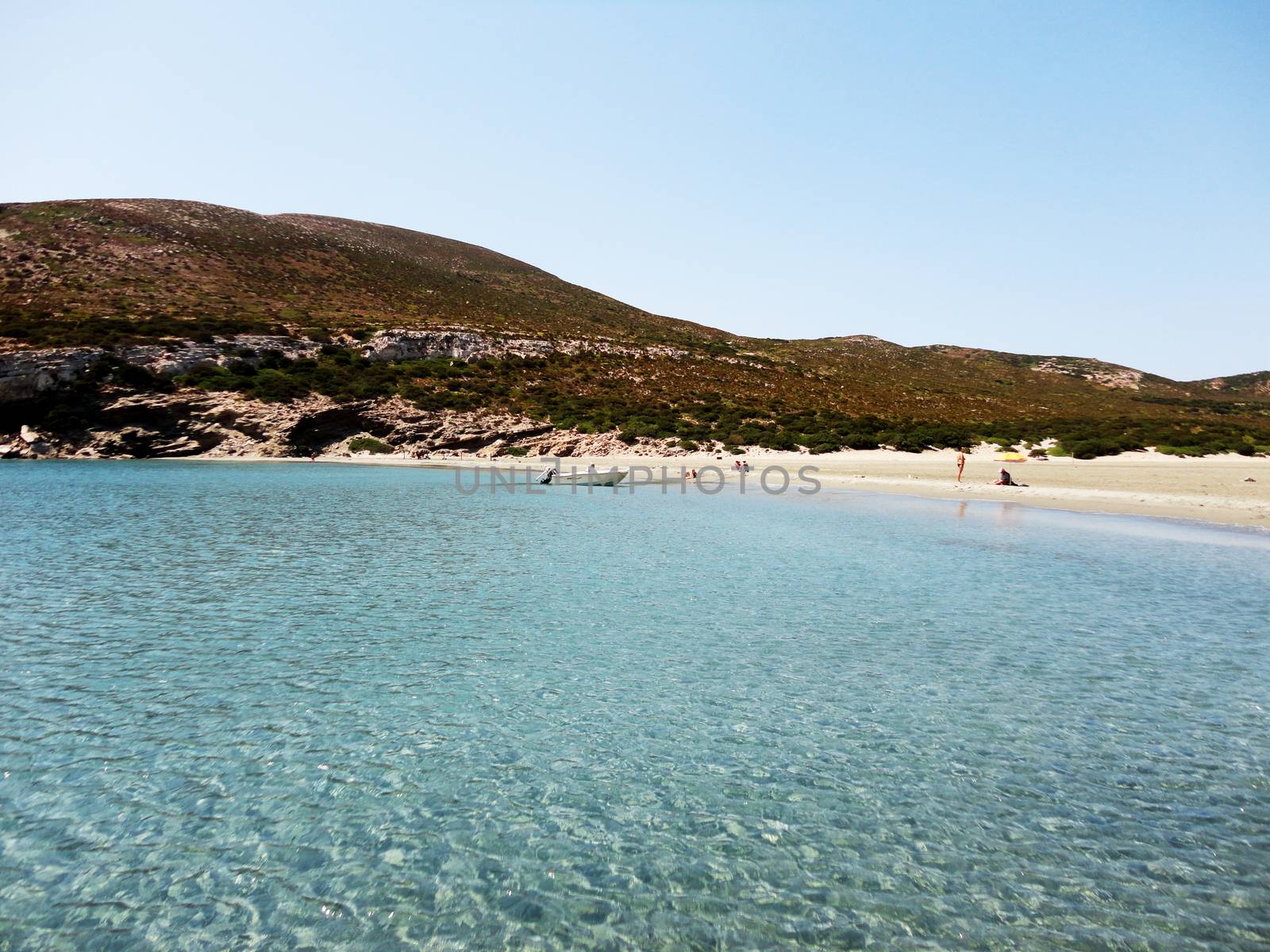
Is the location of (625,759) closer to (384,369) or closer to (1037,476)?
(1037,476)

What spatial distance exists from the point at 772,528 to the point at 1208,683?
41.6 ft

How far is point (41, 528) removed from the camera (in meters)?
17.8

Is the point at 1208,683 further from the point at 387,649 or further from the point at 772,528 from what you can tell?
the point at 772,528

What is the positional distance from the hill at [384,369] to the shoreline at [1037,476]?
2.81 metres

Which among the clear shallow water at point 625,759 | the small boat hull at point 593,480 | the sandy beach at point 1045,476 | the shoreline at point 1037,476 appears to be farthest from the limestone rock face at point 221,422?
the clear shallow water at point 625,759

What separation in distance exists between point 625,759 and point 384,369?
5861 cm

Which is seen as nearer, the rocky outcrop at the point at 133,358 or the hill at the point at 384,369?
the rocky outcrop at the point at 133,358

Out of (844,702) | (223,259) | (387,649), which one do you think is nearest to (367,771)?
(387,649)

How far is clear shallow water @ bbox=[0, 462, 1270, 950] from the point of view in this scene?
4180 millimetres

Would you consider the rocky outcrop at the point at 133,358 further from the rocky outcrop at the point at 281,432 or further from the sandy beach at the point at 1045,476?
the sandy beach at the point at 1045,476

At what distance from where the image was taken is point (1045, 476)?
36719 mm

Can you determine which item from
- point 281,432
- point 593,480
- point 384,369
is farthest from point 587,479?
point 384,369

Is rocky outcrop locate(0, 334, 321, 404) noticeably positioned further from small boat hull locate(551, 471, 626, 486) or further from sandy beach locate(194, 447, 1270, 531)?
small boat hull locate(551, 471, 626, 486)

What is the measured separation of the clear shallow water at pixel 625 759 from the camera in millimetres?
4180
